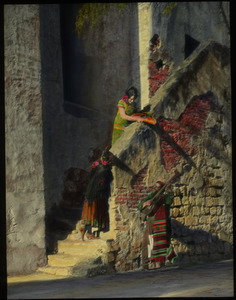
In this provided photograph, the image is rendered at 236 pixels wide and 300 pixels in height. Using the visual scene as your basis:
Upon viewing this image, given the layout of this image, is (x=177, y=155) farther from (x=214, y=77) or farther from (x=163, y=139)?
(x=214, y=77)

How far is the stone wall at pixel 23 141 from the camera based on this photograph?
25.6 ft

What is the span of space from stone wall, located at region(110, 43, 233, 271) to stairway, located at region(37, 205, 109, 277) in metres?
0.24

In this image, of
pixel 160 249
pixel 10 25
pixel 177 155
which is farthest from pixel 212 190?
pixel 10 25

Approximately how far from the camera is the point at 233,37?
23.3ft

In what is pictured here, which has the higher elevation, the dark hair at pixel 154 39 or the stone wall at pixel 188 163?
the dark hair at pixel 154 39

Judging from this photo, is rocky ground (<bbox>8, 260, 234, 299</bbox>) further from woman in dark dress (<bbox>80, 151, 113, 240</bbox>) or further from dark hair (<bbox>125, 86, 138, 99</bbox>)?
dark hair (<bbox>125, 86, 138, 99</bbox>)

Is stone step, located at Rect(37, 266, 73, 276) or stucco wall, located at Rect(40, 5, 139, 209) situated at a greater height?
stucco wall, located at Rect(40, 5, 139, 209)

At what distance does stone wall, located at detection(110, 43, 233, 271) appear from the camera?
26.5 feet

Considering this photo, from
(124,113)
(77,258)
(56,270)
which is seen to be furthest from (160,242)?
(124,113)

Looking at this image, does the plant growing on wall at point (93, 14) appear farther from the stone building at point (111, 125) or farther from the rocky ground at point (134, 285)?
the rocky ground at point (134, 285)

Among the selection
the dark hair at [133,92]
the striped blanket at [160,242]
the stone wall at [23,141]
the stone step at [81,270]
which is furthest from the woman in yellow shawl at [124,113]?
the stone step at [81,270]

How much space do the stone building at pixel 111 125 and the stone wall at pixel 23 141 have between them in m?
0.02

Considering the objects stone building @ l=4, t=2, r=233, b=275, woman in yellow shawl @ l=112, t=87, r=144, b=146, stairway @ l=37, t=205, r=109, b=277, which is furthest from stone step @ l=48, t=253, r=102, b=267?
woman in yellow shawl @ l=112, t=87, r=144, b=146

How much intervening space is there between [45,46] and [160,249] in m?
4.16
